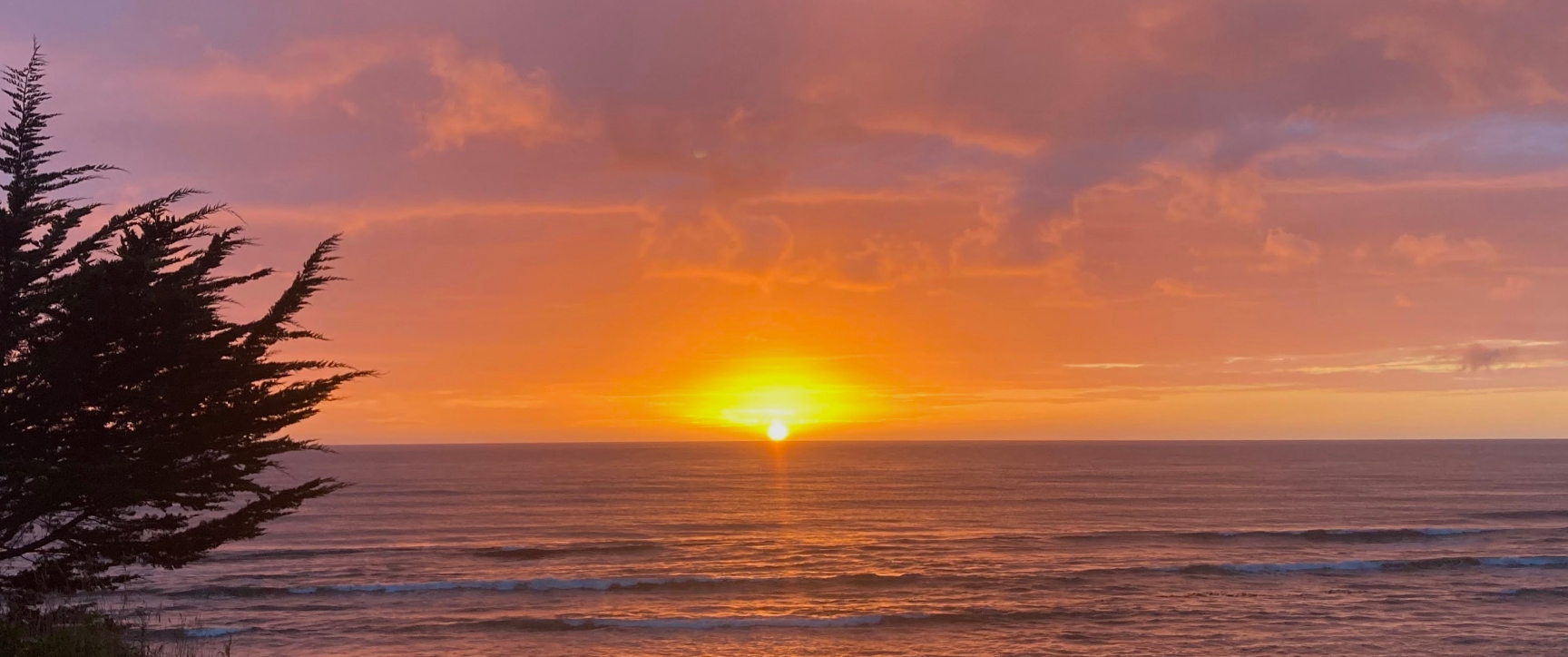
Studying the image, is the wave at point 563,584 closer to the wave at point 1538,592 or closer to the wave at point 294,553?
the wave at point 294,553

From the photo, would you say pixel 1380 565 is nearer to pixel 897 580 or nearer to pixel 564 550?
pixel 897 580

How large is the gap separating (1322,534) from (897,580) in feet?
85.8

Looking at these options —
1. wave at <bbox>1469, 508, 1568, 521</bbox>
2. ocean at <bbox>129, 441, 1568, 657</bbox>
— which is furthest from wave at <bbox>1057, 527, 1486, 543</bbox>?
wave at <bbox>1469, 508, 1568, 521</bbox>

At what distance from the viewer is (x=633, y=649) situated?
87.9 ft

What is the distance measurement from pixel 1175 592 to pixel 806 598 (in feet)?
41.3

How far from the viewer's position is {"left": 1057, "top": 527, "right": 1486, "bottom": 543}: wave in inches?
1913

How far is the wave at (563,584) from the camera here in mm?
35250

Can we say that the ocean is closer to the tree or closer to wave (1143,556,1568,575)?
wave (1143,556,1568,575)

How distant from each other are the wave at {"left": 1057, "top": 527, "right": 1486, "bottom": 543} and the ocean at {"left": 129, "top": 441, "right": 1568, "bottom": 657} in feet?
0.93

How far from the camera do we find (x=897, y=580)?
122 ft

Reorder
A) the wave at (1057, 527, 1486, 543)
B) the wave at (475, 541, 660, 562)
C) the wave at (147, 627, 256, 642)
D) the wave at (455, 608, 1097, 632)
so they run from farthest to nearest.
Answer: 1. the wave at (1057, 527, 1486, 543)
2. the wave at (475, 541, 660, 562)
3. the wave at (455, 608, 1097, 632)
4. the wave at (147, 627, 256, 642)

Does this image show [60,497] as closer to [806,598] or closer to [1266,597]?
[806,598]

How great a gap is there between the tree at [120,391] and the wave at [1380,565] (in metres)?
33.7

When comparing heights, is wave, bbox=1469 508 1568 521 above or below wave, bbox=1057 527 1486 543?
below
